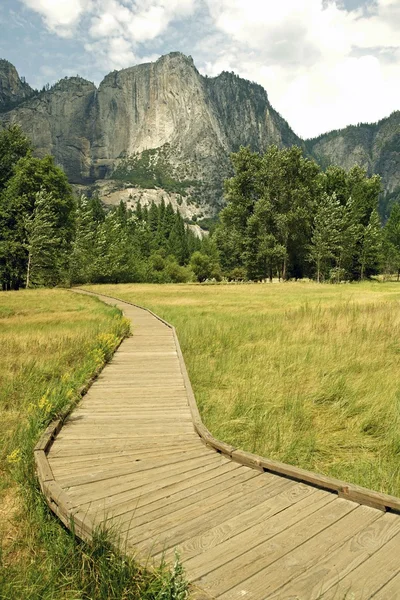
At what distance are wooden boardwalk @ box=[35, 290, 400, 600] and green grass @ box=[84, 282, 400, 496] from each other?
1.24 metres

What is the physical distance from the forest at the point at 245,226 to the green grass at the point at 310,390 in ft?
120

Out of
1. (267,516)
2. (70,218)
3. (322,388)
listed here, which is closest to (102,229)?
(70,218)

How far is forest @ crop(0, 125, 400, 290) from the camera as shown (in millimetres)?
45938

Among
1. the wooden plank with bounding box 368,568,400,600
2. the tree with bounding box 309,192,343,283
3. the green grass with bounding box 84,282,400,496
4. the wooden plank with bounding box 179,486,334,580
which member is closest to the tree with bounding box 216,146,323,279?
the tree with bounding box 309,192,343,283

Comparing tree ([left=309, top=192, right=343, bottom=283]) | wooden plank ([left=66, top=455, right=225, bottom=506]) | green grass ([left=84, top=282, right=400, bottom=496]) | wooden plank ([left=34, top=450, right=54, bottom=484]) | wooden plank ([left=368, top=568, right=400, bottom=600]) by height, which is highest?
tree ([left=309, top=192, right=343, bottom=283])

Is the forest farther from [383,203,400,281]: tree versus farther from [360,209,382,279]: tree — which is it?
[383,203,400,281]: tree

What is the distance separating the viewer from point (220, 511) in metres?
3.84

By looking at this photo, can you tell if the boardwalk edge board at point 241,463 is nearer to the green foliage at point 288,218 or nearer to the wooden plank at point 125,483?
the wooden plank at point 125,483

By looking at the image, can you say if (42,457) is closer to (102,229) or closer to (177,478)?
(177,478)

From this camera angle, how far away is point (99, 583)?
3068 mm

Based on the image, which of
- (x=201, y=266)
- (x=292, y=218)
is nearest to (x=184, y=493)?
(x=292, y=218)

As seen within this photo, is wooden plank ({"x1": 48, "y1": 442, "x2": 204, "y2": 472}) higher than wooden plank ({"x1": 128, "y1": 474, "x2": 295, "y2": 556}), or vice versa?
wooden plank ({"x1": 128, "y1": 474, "x2": 295, "y2": 556})

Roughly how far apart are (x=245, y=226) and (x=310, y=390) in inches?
2037

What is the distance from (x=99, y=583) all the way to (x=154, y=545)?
0.48m
